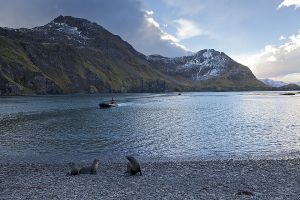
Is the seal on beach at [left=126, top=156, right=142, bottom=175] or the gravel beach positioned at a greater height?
the seal on beach at [left=126, top=156, right=142, bottom=175]

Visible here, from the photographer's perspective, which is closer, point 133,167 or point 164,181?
point 164,181

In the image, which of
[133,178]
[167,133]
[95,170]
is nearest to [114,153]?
[95,170]

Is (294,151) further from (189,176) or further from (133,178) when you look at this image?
(133,178)

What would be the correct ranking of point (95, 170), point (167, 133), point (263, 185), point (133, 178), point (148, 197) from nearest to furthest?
1. point (148, 197)
2. point (263, 185)
3. point (133, 178)
4. point (95, 170)
5. point (167, 133)

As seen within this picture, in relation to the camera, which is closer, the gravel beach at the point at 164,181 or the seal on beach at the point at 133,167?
the gravel beach at the point at 164,181

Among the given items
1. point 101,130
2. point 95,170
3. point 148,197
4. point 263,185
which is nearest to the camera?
point 148,197

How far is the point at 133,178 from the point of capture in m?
29.8

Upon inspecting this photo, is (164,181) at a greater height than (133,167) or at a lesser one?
lesser

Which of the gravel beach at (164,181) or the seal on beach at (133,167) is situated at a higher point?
the seal on beach at (133,167)

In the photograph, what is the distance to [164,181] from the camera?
2856 cm

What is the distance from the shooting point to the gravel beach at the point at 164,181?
24.2 m

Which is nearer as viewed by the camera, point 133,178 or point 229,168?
point 133,178

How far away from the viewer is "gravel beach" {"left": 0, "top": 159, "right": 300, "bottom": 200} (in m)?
24.2

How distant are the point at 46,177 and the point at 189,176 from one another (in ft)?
39.2
